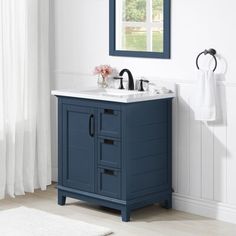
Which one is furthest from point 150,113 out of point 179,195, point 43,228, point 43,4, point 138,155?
point 43,4

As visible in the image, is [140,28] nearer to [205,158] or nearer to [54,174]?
[205,158]

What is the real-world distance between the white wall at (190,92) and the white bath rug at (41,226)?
832 millimetres

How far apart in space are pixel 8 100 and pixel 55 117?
0.60m

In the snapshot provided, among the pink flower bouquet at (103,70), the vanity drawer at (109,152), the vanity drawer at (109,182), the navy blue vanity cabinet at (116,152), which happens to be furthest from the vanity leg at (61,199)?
the pink flower bouquet at (103,70)

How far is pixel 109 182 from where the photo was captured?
15.9ft

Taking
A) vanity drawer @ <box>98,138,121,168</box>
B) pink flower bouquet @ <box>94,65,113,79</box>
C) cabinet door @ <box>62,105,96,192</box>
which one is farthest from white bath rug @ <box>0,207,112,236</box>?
pink flower bouquet @ <box>94,65,113,79</box>

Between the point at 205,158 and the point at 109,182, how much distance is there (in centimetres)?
71

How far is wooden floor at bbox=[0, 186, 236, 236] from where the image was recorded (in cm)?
456

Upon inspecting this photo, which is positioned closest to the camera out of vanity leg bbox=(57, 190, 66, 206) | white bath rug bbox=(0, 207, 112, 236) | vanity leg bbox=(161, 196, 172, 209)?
white bath rug bbox=(0, 207, 112, 236)

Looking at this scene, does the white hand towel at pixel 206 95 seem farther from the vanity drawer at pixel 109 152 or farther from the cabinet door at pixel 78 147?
the cabinet door at pixel 78 147

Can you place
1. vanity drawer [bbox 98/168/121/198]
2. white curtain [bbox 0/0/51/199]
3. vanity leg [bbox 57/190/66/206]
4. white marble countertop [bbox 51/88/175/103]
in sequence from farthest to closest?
white curtain [bbox 0/0/51/199] < vanity leg [bbox 57/190/66/206] < vanity drawer [bbox 98/168/121/198] < white marble countertop [bbox 51/88/175/103]

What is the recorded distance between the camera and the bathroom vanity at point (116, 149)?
15.5ft

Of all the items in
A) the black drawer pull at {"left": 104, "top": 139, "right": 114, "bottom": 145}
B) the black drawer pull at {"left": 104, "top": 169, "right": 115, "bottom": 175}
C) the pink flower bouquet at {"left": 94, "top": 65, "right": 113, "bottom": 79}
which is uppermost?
the pink flower bouquet at {"left": 94, "top": 65, "right": 113, "bottom": 79}

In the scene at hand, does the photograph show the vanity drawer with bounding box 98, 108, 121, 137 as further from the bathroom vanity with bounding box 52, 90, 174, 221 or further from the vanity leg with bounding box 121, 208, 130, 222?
the vanity leg with bounding box 121, 208, 130, 222
